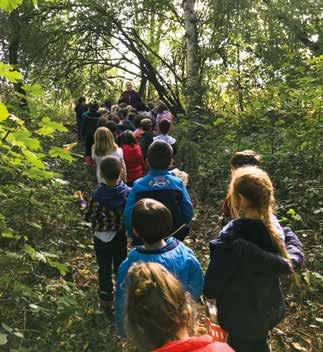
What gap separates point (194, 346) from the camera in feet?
5.99

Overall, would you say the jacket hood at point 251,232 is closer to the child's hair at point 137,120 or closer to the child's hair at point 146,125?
the child's hair at point 146,125

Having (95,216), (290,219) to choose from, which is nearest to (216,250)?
(95,216)

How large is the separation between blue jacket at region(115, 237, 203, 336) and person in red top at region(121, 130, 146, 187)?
175 inches

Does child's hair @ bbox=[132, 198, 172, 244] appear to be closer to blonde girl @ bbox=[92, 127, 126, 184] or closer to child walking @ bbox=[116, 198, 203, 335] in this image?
child walking @ bbox=[116, 198, 203, 335]

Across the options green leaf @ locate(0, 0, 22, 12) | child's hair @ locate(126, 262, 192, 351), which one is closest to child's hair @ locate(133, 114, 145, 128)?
green leaf @ locate(0, 0, 22, 12)

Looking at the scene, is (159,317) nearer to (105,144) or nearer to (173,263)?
(173,263)

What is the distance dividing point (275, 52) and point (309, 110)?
4701 mm

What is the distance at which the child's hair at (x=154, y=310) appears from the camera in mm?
1838

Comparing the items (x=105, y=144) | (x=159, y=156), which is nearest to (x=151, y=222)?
(x=159, y=156)

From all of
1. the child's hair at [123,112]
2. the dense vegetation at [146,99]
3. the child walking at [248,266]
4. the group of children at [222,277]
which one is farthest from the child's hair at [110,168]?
the child's hair at [123,112]

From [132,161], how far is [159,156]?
3.42m

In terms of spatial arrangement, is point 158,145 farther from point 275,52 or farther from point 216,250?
point 275,52

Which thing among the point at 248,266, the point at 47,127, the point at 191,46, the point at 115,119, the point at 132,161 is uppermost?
the point at 191,46

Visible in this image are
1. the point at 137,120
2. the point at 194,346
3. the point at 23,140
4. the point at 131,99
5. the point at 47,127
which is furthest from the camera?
the point at 131,99
